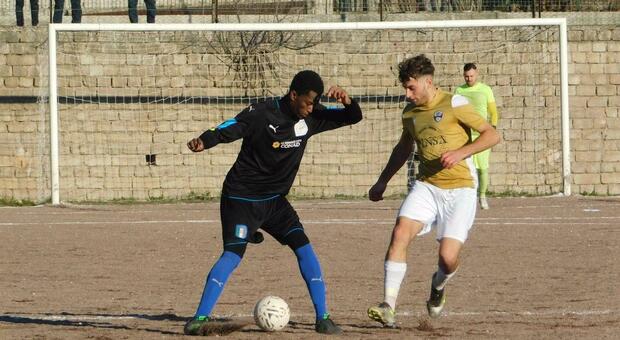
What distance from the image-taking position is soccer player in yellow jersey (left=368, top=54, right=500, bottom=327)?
7.93 m

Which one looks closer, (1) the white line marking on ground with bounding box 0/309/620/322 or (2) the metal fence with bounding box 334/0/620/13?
(1) the white line marking on ground with bounding box 0/309/620/322

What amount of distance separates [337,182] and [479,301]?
479 inches

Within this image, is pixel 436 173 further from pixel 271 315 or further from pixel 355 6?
pixel 355 6

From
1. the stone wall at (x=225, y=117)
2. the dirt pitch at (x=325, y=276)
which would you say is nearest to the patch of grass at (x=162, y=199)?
the stone wall at (x=225, y=117)

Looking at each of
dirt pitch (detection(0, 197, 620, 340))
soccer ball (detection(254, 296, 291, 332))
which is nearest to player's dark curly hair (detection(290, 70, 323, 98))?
soccer ball (detection(254, 296, 291, 332))

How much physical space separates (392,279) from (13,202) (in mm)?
13973

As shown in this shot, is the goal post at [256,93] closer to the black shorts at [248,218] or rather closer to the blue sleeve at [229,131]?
the black shorts at [248,218]

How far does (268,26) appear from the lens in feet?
63.3

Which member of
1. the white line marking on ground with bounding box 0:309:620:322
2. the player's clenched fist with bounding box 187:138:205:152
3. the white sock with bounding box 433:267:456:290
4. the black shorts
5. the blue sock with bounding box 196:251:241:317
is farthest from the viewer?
the white line marking on ground with bounding box 0:309:620:322

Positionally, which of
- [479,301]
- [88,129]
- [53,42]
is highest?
[53,42]

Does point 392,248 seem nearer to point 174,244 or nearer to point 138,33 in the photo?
point 174,244

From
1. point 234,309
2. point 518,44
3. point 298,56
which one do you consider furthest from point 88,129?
point 234,309

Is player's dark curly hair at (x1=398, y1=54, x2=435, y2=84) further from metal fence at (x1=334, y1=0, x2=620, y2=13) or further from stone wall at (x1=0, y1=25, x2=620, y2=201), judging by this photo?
metal fence at (x1=334, y1=0, x2=620, y2=13)

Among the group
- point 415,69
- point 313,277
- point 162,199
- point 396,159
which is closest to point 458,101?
point 415,69
